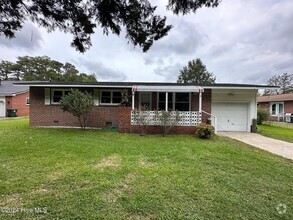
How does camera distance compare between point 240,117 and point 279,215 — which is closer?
point 279,215

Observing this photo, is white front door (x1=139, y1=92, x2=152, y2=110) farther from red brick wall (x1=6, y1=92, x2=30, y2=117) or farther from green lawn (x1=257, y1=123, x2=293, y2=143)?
red brick wall (x1=6, y1=92, x2=30, y2=117)

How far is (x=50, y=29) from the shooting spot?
3.49 meters

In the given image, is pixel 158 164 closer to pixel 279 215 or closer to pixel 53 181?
pixel 53 181

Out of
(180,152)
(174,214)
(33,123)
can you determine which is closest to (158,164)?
(180,152)

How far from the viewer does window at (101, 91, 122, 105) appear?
561 inches

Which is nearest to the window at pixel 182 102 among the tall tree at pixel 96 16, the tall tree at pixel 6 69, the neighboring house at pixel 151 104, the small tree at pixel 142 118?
the neighboring house at pixel 151 104

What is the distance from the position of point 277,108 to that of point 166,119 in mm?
22017

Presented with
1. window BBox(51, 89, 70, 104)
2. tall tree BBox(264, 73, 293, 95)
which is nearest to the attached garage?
window BBox(51, 89, 70, 104)

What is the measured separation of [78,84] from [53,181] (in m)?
9.92

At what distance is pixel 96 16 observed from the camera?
3314 mm

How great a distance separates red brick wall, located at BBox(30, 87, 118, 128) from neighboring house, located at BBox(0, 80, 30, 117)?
46.9 feet

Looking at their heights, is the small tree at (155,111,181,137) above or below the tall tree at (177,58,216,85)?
below

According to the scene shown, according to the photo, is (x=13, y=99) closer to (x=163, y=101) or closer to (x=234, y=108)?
(x=163, y=101)

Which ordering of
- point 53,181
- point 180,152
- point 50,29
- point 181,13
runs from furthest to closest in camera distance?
1. point 180,152
2. point 53,181
3. point 50,29
4. point 181,13
